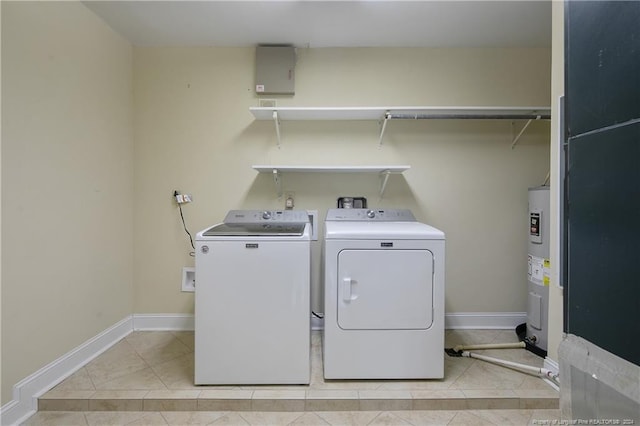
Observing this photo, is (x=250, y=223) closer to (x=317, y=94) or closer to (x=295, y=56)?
(x=317, y=94)

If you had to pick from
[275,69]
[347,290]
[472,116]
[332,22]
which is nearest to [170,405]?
[347,290]

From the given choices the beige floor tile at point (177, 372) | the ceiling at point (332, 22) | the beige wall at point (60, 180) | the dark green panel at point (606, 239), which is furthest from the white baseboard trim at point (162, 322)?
the dark green panel at point (606, 239)

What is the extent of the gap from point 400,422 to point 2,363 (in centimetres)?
207

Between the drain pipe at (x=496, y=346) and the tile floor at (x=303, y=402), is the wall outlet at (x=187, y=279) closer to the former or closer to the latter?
the tile floor at (x=303, y=402)

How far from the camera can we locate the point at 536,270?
84.4 inches

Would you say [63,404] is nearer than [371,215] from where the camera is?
Yes

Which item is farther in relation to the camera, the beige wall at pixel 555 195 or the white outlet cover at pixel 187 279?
the white outlet cover at pixel 187 279

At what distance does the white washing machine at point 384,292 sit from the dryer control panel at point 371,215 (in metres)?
0.61

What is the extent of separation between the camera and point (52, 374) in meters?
1.72

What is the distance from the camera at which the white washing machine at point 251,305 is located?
65.9 inches

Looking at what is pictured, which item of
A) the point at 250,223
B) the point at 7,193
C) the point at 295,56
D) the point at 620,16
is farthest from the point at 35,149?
the point at 620,16

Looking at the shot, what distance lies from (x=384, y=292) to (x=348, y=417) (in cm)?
70

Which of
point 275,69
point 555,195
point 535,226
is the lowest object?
point 535,226

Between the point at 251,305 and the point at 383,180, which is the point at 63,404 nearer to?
the point at 251,305
